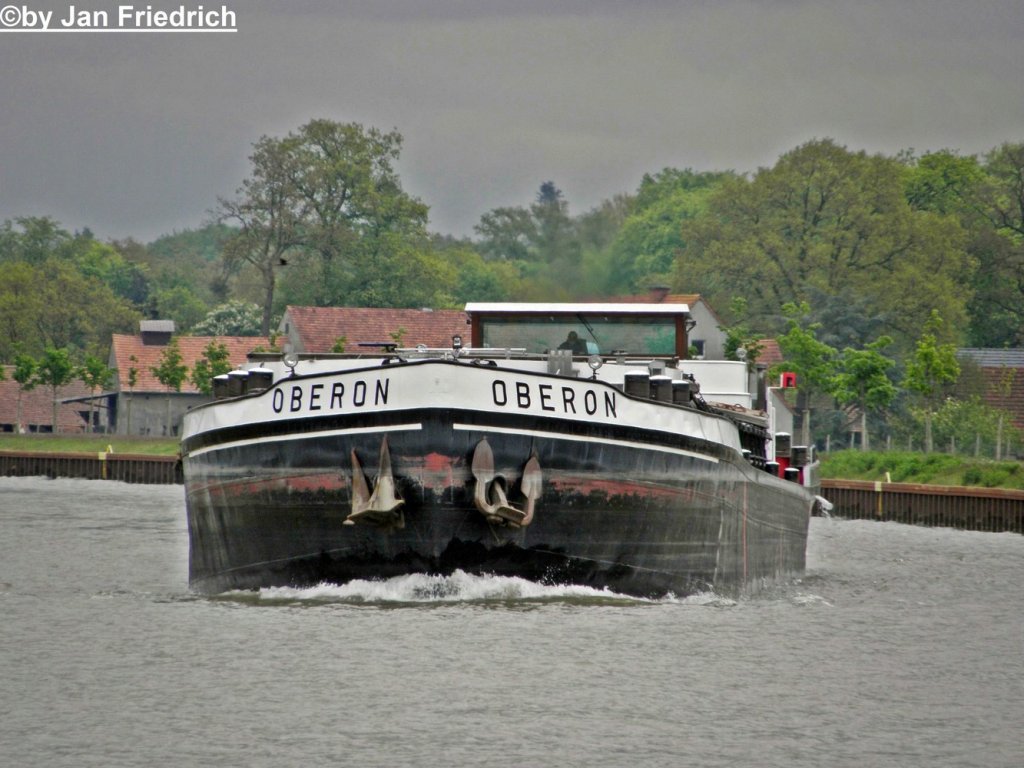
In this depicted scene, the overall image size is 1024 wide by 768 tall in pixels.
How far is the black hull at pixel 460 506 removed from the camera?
17266 mm

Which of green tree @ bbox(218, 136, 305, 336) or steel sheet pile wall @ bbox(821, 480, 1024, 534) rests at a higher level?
green tree @ bbox(218, 136, 305, 336)

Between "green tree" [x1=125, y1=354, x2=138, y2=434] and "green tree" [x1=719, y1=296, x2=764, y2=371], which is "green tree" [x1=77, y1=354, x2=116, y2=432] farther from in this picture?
"green tree" [x1=719, y1=296, x2=764, y2=371]

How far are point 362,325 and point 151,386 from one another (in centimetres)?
1112

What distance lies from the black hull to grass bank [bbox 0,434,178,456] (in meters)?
44.3

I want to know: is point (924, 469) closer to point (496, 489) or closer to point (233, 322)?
point (496, 489)

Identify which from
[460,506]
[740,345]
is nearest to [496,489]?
[460,506]

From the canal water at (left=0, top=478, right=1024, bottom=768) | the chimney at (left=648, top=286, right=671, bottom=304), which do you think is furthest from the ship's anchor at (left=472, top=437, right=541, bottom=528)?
the chimney at (left=648, top=286, right=671, bottom=304)

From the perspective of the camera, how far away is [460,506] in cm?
1734

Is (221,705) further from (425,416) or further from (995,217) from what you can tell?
(995,217)

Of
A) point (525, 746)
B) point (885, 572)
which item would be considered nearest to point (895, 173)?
point (885, 572)

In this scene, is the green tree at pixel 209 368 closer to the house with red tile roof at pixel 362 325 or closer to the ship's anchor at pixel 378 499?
the house with red tile roof at pixel 362 325

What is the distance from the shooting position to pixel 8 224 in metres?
137

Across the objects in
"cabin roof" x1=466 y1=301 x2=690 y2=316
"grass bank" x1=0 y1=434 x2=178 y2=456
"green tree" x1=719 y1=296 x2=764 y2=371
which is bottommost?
"grass bank" x1=0 y1=434 x2=178 y2=456

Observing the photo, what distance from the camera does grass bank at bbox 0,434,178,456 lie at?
6381 centimetres
